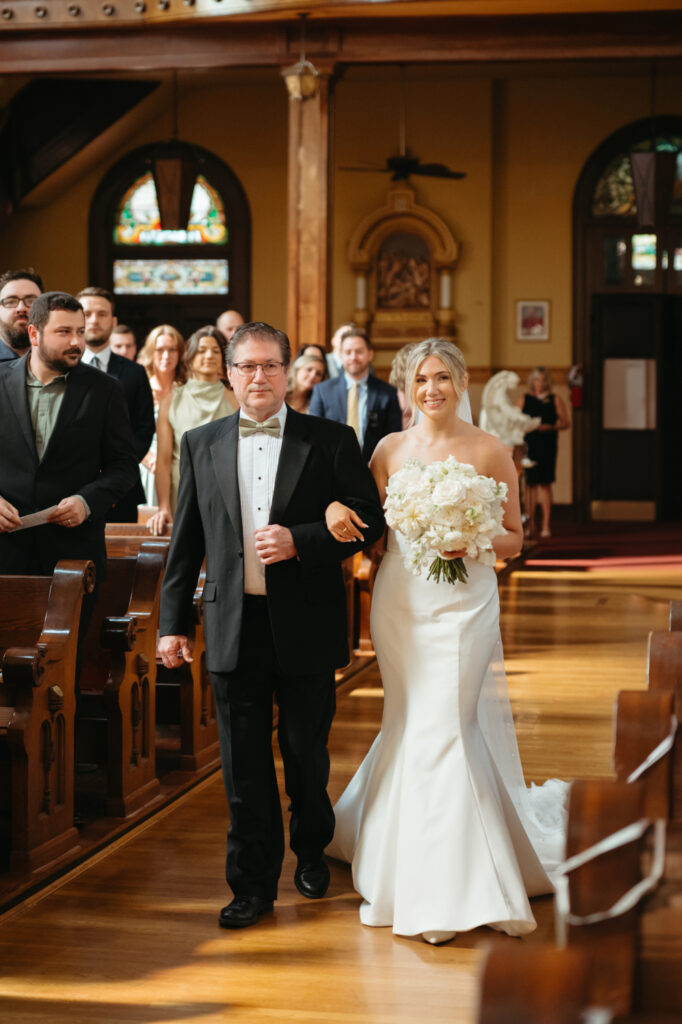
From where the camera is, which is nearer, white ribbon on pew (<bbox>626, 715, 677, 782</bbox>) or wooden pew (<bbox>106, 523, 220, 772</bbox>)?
white ribbon on pew (<bbox>626, 715, 677, 782</bbox>)

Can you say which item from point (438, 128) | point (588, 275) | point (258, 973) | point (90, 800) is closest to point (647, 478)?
point (588, 275)

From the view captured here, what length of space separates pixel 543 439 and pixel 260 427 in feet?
39.8

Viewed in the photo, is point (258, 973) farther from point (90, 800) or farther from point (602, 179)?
point (602, 179)

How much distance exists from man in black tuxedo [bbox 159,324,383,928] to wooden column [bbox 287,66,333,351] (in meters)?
7.12

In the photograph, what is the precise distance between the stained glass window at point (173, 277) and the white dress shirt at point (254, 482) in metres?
14.2

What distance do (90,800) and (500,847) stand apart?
6.33 ft

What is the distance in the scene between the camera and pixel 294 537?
3.62 metres

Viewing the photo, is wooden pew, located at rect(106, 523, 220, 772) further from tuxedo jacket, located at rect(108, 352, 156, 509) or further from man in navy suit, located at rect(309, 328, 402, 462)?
man in navy suit, located at rect(309, 328, 402, 462)

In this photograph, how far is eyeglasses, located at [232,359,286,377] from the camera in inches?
143

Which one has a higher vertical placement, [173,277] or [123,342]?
[173,277]

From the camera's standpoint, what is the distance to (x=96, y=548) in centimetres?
479

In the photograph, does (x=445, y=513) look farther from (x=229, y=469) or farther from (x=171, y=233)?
(x=171, y=233)

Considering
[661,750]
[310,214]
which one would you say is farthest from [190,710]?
Result: [310,214]

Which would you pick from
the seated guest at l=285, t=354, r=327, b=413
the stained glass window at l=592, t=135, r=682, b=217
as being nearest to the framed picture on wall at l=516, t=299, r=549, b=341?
the stained glass window at l=592, t=135, r=682, b=217
